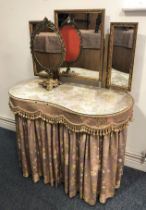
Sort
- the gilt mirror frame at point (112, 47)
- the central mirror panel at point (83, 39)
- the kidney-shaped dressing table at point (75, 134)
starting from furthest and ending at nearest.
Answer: the central mirror panel at point (83, 39), the gilt mirror frame at point (112, 47), the kidney-shaped dressing table at point (75, 134)

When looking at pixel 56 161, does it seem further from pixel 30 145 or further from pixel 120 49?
pixel 120 49

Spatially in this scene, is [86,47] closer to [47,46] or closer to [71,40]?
[71,40]

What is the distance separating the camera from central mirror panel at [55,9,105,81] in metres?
1.55

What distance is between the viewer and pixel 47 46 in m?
1.67

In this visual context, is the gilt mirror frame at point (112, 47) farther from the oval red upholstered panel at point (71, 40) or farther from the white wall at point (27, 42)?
the oval red upholstered panel at point (71, 40)

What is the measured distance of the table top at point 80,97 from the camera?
1338 millimetres

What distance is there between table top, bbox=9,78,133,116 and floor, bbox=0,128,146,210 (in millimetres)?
767

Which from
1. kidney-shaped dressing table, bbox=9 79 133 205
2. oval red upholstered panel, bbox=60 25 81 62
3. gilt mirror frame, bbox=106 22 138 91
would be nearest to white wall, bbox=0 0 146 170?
gilt mirror frame, bbox=106 22 138 91

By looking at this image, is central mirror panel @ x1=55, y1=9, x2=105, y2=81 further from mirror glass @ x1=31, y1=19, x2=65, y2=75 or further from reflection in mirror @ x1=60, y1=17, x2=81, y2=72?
mirror glass @ x1=31, y1=19, x2=65, y2=75

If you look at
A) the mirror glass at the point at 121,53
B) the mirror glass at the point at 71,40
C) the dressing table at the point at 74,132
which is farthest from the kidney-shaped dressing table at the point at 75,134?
the mirror glass at the point at 71,40

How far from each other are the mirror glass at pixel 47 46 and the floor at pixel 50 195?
0.96 meters

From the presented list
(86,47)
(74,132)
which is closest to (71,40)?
(86,47)

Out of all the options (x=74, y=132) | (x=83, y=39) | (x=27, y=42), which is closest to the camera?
(x=74, y=132)

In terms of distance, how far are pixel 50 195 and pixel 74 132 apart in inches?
25.6
